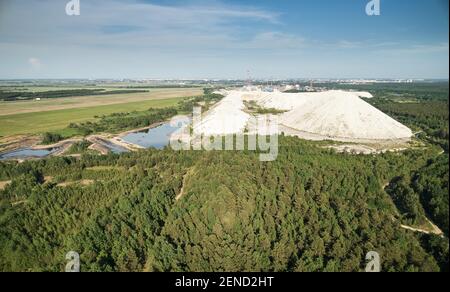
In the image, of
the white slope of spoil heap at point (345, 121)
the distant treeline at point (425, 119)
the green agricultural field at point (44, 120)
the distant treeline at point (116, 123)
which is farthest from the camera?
the distant treeline at point (116, 123)

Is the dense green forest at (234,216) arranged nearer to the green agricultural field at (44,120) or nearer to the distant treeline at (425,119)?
the distant treeline at (425,119)

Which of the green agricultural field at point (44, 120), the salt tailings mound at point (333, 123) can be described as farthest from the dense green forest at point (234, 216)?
the green agricultural field at point (44, 120)

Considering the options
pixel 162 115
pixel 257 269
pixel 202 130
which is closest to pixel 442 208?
pixel 257 269

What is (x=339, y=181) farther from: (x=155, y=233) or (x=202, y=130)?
(x=202, y=130)

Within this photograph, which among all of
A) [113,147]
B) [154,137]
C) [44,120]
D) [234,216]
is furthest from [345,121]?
[44,120]
